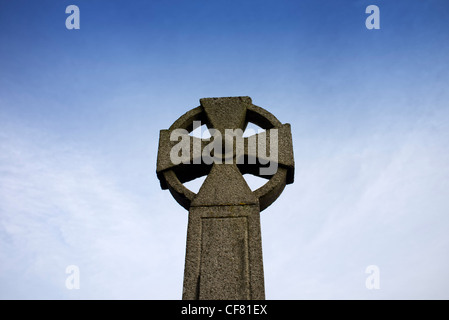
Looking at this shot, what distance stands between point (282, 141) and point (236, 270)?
1.61m

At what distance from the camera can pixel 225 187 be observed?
12.6 ft

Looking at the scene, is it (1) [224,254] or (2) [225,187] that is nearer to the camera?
(1) [224,254]

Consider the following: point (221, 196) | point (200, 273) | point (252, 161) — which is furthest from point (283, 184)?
point (200, 273)

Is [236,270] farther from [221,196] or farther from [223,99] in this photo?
[223,99]

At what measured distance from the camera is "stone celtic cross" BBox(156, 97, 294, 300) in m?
3.28

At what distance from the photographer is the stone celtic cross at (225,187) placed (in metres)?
3.28

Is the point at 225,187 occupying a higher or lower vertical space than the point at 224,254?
higher

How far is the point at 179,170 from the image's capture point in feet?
14.0
